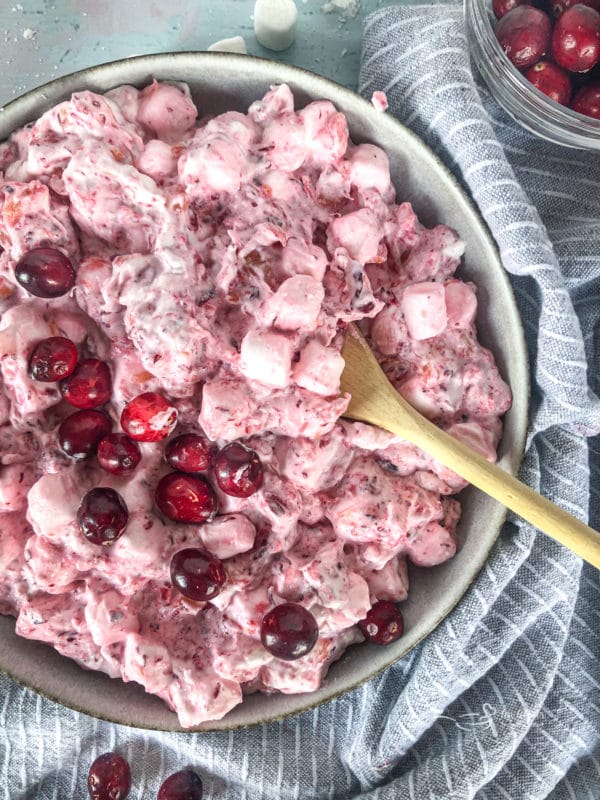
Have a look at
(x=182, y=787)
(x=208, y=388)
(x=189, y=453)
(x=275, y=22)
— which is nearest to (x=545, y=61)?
(x=275, y=22)

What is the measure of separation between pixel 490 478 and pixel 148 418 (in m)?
0.61

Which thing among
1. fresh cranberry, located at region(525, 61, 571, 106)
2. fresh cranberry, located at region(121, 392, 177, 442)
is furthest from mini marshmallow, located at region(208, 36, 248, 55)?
fresh cranberry, located at region(121, 392, 177, 442)

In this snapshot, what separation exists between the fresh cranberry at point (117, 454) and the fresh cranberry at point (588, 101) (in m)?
1.11

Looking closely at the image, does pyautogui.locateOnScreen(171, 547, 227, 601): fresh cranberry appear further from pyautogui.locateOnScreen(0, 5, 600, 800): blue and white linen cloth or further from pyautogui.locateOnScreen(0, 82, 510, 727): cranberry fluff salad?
pyautogui.locateOnScreen(0, 5, 600, 800): blue and white linen cloth

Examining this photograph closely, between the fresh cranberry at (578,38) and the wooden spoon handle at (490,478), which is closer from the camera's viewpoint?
the wooden spoon handle at (490,478)

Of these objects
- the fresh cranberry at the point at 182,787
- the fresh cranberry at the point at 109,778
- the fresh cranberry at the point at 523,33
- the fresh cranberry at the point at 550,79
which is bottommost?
the fresh cranberry at the point at 109,778

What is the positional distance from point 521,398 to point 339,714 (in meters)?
0.84

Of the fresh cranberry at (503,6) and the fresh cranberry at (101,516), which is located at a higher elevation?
the fresh cranberry at (503,6)

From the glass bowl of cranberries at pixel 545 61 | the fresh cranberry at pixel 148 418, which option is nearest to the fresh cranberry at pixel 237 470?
the fresh cranberry at pixel 148 418

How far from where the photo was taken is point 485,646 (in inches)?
65.8

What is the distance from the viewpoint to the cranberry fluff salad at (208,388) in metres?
1.38

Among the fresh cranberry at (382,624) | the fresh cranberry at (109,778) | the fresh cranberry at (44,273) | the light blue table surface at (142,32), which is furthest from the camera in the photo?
the light blue table surface at (142,32)

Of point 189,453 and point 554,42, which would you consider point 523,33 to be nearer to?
point 554,42

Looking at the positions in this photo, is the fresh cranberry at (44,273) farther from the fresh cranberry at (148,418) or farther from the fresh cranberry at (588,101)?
the fresh cranberry at (588,101)
